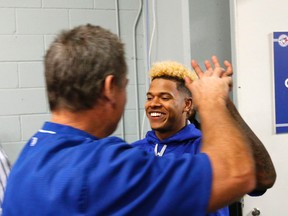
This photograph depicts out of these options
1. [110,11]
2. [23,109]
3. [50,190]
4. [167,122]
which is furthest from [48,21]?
[50,190]

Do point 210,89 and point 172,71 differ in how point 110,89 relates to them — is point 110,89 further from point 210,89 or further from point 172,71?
point 172,71

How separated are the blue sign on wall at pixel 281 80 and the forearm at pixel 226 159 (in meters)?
1.14

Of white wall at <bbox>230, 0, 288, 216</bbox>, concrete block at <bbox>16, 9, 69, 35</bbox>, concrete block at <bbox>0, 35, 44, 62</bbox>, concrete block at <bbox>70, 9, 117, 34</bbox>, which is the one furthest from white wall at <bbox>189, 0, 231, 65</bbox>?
concrete block at <bbox>0, 35, 44, 62</bbox>

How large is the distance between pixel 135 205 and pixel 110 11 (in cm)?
173

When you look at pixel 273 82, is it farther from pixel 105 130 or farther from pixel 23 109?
pixel 23 109

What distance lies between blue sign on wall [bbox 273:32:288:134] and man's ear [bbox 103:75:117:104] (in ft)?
4.17

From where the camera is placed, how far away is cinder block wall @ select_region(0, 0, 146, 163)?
78.7 inches

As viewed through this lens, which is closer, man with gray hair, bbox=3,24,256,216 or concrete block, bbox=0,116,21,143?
man with gray hair, bbox=3,24,256,216

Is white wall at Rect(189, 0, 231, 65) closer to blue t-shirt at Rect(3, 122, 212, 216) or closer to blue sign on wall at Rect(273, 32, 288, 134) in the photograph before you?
blue sign on wall at Rect(273, 32, 288, 134)

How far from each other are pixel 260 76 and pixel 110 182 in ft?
4.39

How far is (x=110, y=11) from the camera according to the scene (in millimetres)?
2180

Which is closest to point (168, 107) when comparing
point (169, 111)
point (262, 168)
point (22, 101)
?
point (169, 111)

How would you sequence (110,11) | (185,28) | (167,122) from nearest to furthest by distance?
(167,122) < (185,28) < (110,11)

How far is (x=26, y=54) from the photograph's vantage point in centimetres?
203
